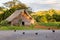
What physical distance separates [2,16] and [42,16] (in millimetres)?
10198

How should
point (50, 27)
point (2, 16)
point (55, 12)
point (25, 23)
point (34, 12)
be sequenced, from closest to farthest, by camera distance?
point (50, 27)
point (25, 23)
point (2, 16)
point (55, 12)
point (34, 12)

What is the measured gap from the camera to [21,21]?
54.6m

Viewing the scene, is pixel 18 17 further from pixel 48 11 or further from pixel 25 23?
pixel 48 11

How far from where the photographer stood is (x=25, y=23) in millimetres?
54562

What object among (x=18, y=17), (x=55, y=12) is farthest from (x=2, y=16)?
(x=55, y=12)

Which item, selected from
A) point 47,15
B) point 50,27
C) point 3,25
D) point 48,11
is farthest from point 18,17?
point 48,11

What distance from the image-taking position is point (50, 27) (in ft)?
162

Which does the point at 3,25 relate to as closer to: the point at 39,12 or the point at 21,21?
the point at 21,21

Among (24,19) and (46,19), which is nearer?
(24,19)

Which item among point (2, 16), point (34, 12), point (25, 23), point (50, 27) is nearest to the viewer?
point (50, 27)

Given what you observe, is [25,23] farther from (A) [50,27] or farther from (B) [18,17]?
(A) [50,27]

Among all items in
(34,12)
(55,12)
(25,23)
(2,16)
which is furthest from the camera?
(34,12)

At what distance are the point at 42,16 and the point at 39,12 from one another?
22.4 feet

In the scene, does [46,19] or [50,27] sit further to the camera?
[46,19]
